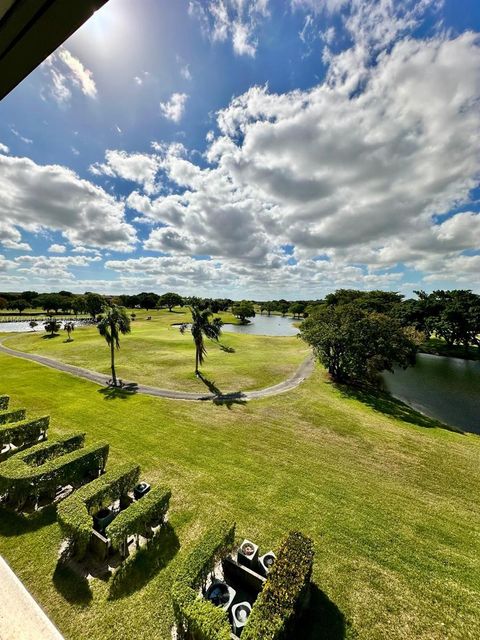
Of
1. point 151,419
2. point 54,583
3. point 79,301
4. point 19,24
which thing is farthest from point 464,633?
point 79,301

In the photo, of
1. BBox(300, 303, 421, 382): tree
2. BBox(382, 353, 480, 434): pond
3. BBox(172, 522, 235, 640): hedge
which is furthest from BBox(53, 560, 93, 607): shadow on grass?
BBox(382, 353, 480, 434): pond

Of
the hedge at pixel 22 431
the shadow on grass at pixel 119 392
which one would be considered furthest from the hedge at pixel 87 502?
the shadow on grass at pixel 119 392

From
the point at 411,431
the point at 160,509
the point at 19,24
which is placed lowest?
the point at 411,431

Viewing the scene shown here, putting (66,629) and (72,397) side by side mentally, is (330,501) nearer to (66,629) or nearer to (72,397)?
(66,629)

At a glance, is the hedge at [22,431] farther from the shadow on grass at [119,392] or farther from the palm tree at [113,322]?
the palm tree at [113,322]

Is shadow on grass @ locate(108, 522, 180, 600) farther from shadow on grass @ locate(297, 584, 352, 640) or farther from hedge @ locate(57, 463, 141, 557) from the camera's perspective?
shadow on grass @ locate(297, 584, 352, 640)

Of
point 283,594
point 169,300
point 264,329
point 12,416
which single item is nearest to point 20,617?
point 283,594
